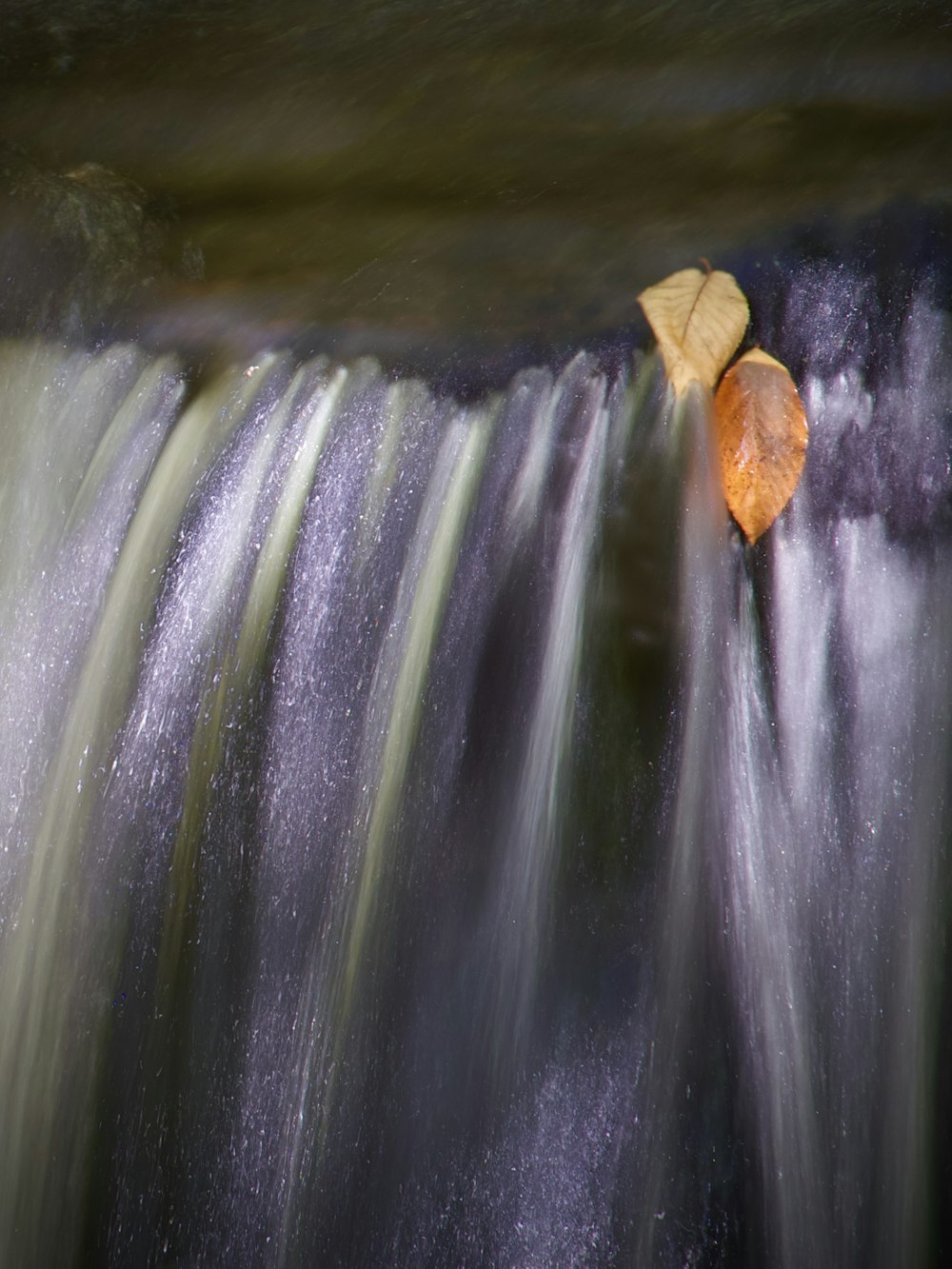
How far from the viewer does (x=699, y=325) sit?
4.56 ft

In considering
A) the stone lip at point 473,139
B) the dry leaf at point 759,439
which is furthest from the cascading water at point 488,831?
the stone lip at point 473,139

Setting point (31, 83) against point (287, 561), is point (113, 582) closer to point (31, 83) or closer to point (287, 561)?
Result: point (287, 561)

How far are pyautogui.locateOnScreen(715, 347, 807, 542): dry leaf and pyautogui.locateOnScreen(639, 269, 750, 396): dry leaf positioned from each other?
3 cm

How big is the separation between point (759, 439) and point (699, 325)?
0.17 m

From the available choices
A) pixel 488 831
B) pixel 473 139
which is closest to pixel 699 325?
pixel 473 139

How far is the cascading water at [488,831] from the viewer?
4.03ft

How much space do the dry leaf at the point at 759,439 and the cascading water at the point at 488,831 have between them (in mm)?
24

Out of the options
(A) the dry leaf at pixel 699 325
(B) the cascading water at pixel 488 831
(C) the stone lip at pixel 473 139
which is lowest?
(B) the cascading water at pixel 488 831

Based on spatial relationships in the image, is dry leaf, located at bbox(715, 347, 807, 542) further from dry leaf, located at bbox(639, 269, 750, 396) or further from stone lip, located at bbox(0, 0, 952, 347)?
stone lip, located at bbox(0, 0, 952, 347)

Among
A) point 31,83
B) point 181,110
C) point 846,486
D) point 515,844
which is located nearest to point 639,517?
point 846,486

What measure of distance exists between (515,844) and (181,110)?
3.83 ft

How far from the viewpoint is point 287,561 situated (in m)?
1.45

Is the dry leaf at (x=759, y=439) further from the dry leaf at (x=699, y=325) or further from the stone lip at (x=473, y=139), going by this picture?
the stone lip at (x=473, y=139)

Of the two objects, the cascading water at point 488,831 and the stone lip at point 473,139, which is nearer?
the cascading water at point 488,831
